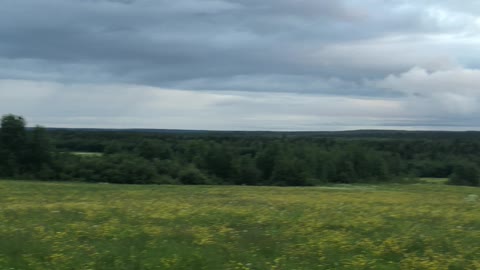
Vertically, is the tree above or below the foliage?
above

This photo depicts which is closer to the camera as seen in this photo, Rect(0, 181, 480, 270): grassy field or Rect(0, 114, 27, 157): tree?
Rect(0, 181, 480, 270): grassy field

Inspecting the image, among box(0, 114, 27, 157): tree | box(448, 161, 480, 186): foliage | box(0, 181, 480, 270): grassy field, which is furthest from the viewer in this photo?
box(448, 161, 480, 186): foliage

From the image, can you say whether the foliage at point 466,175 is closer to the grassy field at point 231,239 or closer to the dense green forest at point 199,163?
the dense green forest at point 199,163

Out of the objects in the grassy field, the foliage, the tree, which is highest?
the tree

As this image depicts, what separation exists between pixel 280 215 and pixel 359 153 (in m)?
73.6

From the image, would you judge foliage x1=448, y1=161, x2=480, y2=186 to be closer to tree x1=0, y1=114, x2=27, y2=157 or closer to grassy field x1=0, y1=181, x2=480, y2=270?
tree x1=0, y1=114, x2=27, y2=157

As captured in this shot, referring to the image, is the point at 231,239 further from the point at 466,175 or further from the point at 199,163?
the point at 466,175

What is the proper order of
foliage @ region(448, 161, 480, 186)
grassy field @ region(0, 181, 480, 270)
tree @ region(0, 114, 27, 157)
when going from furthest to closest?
foliage @ region(448, 161, 480, 186)
tree @ region(0, 114, 27, 157)
grassy field @ region(0, 181, 480, 270)

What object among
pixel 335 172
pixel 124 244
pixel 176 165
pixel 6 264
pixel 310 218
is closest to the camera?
pixel 6 264

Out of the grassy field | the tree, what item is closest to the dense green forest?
the tree

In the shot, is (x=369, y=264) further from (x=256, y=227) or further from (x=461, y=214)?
(x=461, y=214)

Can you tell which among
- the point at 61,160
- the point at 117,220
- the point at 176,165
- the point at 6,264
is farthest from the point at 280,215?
the point at 176,165

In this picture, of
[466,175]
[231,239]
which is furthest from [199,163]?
[231,239]

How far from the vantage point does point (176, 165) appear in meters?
67.9
